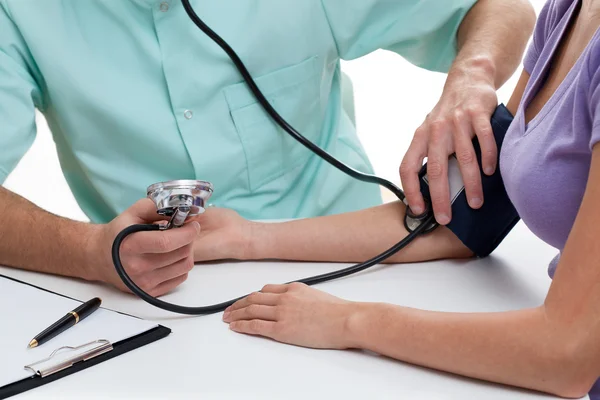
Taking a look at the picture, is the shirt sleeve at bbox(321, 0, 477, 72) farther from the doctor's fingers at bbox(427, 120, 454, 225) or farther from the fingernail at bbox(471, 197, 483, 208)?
the fingernail at bbox(471, 197, 483, 208)

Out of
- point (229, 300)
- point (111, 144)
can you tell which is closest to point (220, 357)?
point (229, 300)

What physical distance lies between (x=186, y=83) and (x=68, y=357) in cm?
63

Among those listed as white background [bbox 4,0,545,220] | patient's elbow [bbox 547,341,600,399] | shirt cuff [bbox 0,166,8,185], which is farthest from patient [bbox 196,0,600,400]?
white background [bbox 4,0,545,220]

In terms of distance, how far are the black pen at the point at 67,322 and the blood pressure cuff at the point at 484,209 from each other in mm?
518

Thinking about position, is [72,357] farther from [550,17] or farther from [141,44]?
[550,17]

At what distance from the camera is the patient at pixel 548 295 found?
0.68 metres

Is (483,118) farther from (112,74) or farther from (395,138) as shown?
(395,138)

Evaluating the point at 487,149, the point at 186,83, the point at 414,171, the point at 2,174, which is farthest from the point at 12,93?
the point at 487,149

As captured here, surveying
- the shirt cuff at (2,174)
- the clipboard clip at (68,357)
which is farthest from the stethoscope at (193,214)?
the shirt cuff at (2,174)

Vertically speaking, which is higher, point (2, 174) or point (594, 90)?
point (2, 174)

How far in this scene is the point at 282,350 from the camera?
0.80m

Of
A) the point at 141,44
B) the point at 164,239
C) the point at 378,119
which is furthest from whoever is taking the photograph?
the point at 378,119

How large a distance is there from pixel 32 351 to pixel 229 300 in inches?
10.3

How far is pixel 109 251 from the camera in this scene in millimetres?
994
